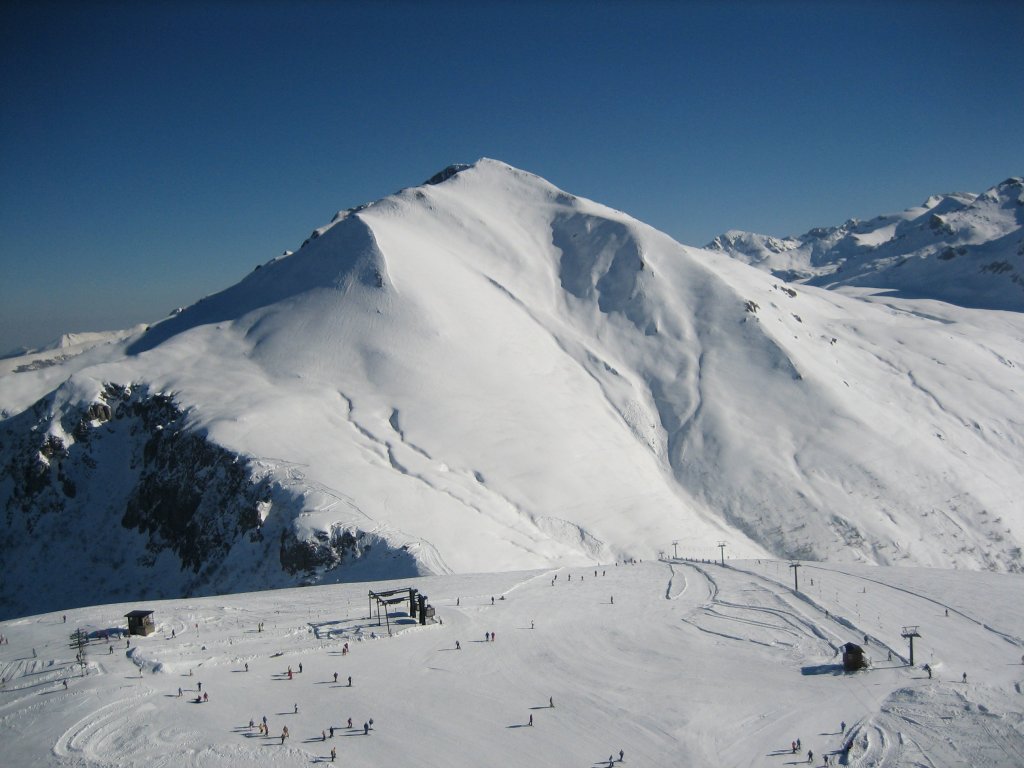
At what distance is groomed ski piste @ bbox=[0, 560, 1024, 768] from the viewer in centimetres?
3259

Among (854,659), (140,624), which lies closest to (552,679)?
(854,659)

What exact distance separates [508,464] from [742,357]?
161 feet

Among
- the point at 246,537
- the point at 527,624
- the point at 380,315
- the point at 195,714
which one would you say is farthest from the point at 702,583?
the point at 380,315

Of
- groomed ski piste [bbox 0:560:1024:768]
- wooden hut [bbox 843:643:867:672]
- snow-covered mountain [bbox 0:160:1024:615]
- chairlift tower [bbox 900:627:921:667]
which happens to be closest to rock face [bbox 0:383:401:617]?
snow-covered mountain [bbox 0:160:1024:615]

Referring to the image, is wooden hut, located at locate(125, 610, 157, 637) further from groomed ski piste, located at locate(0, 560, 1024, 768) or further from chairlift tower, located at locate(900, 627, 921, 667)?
chairlift tower, located at locate(900, 627, 921, 667)

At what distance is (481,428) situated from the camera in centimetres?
8706

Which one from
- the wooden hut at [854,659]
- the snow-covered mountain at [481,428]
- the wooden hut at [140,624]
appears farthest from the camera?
the snow-covered mountain at [481,428]

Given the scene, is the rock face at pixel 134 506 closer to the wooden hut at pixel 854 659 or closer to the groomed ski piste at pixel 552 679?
the groomed ski piste at pixel 552 679

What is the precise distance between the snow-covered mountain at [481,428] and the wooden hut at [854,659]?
3322cm

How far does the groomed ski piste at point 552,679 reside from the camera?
107 feet

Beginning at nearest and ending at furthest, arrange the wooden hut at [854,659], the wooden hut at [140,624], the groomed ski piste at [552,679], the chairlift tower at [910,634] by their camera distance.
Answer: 1. the groomed ski piste at [552,679]
2. the wooden hut at [854,659]
3. the chairlift tower at [910,634]
4. the wooden hut at [140,624]

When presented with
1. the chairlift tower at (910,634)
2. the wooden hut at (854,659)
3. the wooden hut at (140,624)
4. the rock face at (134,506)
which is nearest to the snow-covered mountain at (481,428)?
the rock face at (134,506)

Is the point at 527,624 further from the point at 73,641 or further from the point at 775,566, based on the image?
the point at 73,641

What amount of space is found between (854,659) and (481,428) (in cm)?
5430
